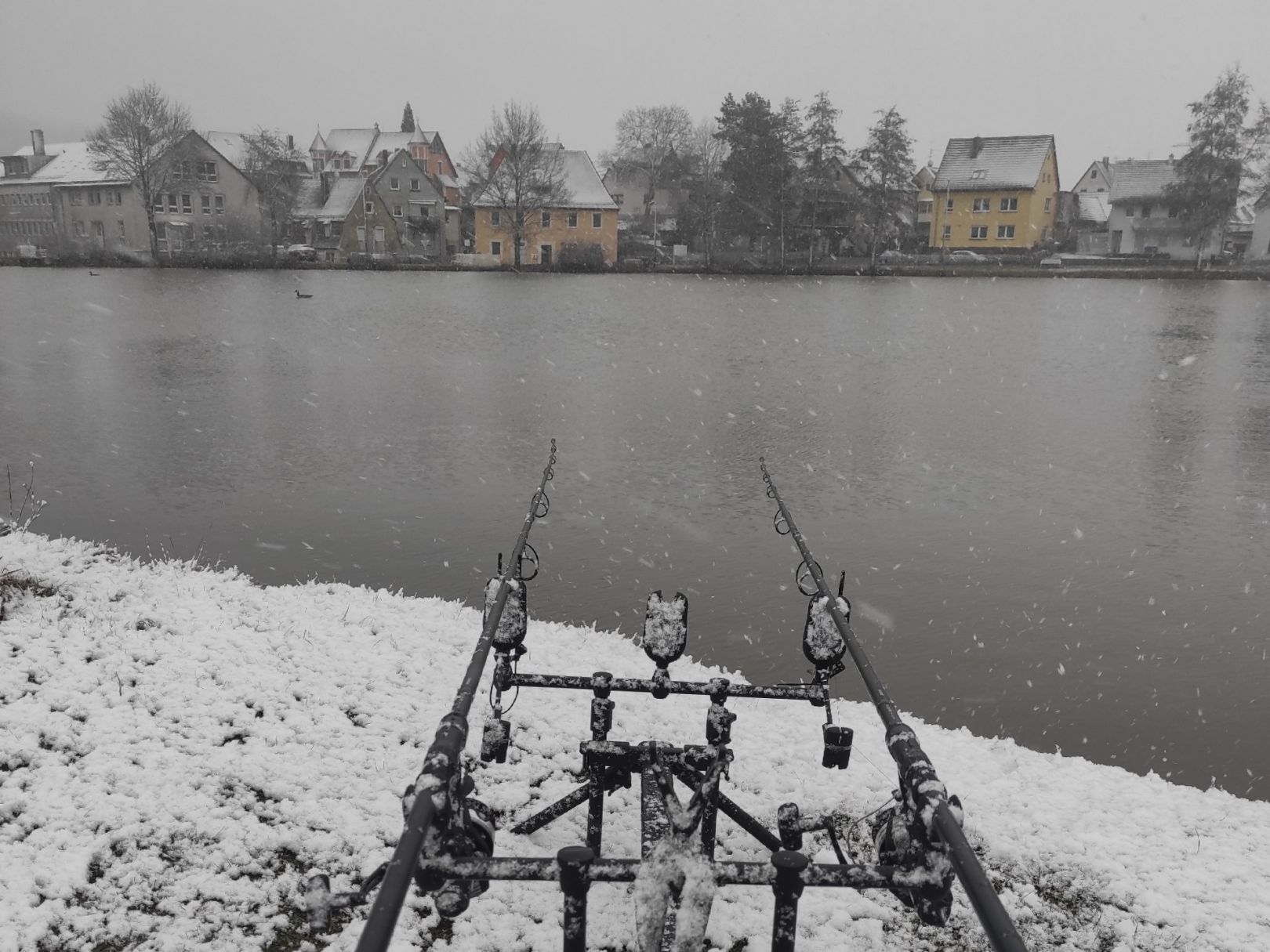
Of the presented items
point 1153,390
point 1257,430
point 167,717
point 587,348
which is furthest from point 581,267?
point 167,717

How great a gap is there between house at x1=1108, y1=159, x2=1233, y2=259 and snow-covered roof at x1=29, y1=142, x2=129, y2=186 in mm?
89572

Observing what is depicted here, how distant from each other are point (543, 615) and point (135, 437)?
11572mm

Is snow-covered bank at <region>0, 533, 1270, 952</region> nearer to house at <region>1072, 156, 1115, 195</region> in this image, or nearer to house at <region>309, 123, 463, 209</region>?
house at <region>309, 123, 463, 209</region>

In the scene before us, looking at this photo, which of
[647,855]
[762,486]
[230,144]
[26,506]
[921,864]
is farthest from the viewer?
[230,144]

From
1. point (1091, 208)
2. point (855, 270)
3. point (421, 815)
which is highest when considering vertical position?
point (1091, 208)

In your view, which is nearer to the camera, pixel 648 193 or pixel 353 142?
pixel 353 142

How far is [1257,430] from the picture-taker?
18906 mm

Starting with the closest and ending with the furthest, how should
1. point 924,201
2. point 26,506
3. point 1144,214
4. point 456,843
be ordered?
point 456,843 → point 26,506 → point 1144,214 → point 924,201

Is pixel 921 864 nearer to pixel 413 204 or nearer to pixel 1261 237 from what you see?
pixel 413 204

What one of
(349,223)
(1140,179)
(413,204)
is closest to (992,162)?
(1140,179)

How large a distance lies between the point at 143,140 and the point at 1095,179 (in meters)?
101

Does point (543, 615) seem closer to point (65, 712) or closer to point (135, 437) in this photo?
point (65, 712)

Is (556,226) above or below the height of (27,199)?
below

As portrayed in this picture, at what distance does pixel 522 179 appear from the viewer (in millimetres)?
70438
